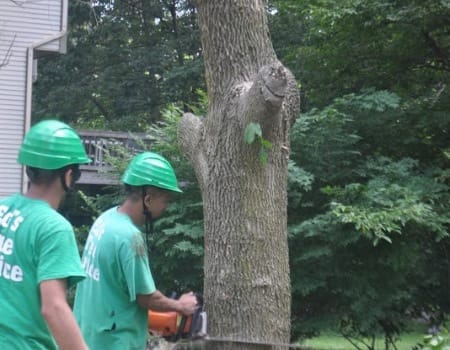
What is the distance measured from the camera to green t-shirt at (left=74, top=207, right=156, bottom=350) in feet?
13.0

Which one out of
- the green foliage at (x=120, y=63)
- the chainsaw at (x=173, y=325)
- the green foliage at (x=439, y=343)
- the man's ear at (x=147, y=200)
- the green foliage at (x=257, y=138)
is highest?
the green foliage at (x=120, y=63)

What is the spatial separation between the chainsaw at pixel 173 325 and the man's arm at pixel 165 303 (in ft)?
0.18

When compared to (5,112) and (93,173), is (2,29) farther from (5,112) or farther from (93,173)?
(93,173)

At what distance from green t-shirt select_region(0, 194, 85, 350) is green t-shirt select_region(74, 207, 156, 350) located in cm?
97

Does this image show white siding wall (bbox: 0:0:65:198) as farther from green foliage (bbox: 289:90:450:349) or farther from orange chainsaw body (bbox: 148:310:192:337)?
orange chainsaw body (bbox: 148:310:192:337)

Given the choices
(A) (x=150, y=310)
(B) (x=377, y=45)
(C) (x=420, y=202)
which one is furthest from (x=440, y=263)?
(A) (x=150, y=310)

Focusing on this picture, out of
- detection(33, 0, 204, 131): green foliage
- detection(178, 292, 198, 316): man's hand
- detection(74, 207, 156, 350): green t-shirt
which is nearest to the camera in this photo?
detection(74, 207, 156, 350): green t-shirt

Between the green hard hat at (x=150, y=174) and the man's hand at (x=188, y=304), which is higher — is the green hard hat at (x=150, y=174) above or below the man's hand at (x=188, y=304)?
above

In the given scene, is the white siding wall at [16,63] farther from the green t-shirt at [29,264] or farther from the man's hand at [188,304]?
the green t-shirt at [29,264]

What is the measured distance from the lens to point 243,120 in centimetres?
496

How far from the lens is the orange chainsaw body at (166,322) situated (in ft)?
13.9

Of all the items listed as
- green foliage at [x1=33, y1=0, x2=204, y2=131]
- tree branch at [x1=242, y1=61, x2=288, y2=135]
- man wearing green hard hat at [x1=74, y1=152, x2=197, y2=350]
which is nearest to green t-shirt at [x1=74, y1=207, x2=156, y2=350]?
man wearing green hard hat at [x1=74, y1=152, x2=197, y2=350]

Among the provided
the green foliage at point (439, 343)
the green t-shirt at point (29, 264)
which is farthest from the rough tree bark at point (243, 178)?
the green t-shirt at point (29, 264)

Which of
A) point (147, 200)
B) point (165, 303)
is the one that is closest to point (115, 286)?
point (165, 303)
